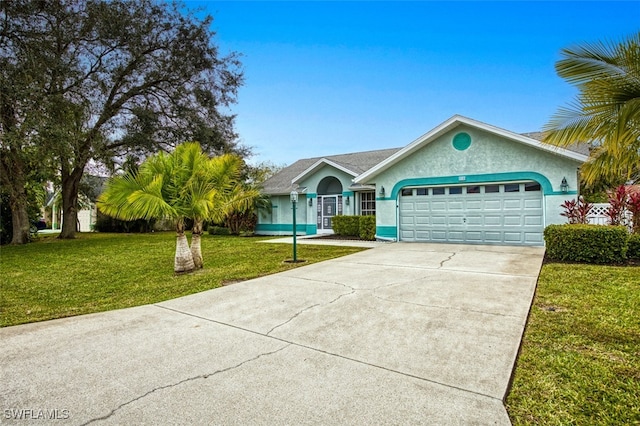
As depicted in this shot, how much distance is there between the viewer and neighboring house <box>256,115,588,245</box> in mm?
11805

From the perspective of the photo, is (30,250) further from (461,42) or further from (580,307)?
(461,42)

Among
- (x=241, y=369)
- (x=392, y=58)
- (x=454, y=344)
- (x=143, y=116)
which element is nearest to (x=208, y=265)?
(x=241, y=369)

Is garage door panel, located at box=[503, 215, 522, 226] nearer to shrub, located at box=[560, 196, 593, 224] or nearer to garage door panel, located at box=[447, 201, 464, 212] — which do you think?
shrub, located at box=[560, 196, 593, 224]

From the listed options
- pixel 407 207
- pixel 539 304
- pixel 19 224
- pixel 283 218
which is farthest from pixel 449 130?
pixel 19 224

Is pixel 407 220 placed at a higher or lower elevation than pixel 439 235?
higher

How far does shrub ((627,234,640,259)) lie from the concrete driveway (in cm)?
497

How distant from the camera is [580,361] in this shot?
338cm

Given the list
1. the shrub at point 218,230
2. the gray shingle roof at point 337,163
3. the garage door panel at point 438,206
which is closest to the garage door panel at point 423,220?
the garage door panel at point 438,206

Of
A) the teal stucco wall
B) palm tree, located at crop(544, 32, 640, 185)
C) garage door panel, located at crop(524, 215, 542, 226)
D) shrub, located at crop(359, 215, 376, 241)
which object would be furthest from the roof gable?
palm tree, located at crop(544, 32, 640, 185)

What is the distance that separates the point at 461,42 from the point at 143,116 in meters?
15.4

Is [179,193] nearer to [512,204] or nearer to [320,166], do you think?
[320,166]

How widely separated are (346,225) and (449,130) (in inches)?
260

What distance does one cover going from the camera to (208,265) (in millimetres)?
9789

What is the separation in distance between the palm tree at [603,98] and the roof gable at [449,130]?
4270 millimetres
